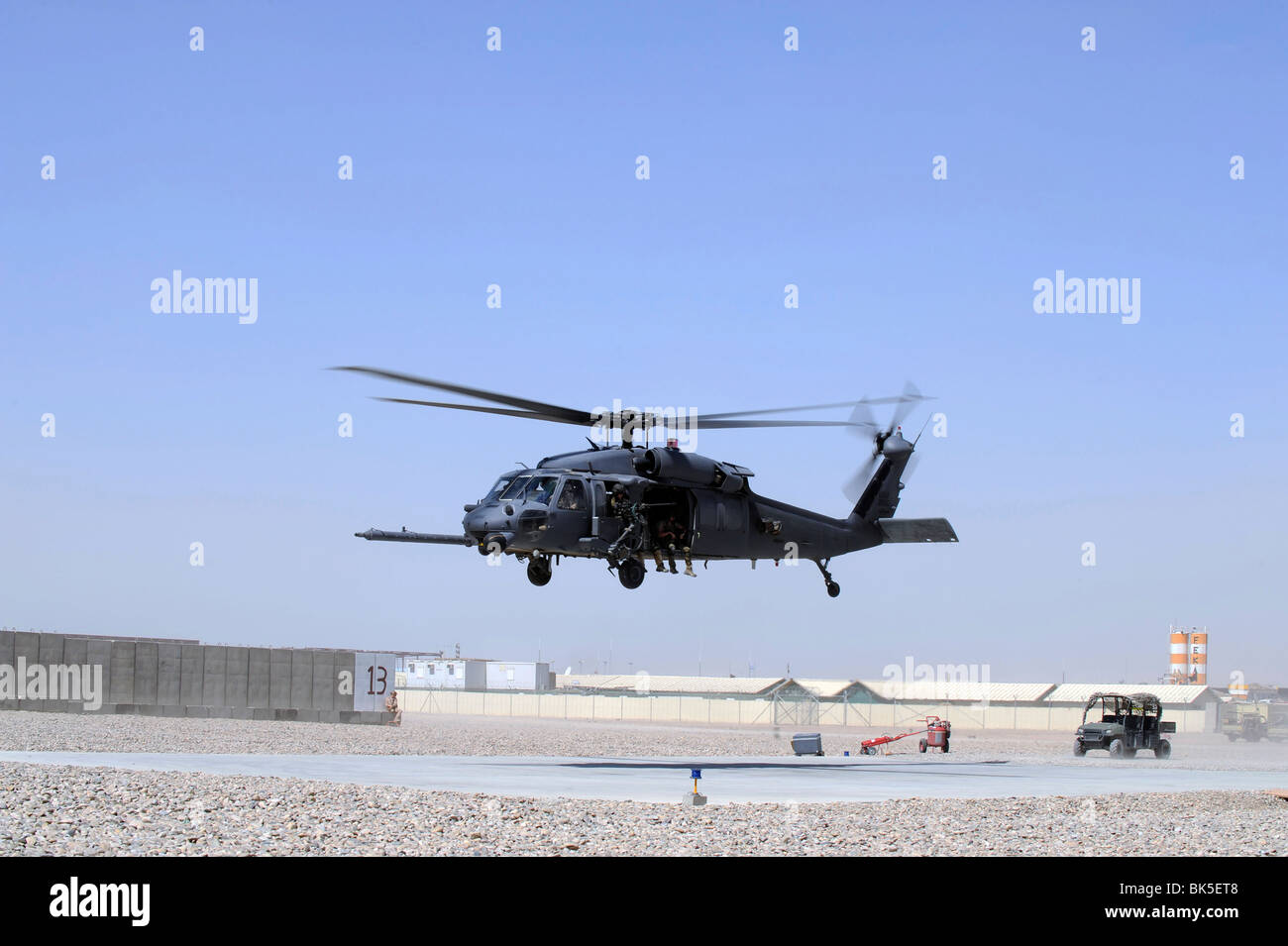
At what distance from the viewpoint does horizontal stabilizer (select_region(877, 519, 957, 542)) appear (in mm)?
31594

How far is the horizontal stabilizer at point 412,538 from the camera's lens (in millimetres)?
24688

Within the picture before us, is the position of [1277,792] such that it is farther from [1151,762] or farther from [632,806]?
[1151,762]

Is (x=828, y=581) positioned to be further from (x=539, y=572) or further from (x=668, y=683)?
(x=668, y=683)

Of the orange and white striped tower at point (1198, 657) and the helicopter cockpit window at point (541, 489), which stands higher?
the helicopter cockpit window at point (541, 489)

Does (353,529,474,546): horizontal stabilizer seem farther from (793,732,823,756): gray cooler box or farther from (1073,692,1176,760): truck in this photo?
(1073,692,1176,760): truck

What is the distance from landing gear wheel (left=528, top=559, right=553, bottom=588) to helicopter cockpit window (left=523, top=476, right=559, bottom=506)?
5.69ft

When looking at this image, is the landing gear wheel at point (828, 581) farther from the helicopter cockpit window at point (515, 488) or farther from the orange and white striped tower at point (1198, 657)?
the orange and white striped tower at point (1198, 657)

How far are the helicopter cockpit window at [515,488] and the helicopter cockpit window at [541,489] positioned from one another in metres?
0.11

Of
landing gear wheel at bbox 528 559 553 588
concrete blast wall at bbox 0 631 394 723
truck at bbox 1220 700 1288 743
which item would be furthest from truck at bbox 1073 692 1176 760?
truck at bbox 1220 700 1288 743
